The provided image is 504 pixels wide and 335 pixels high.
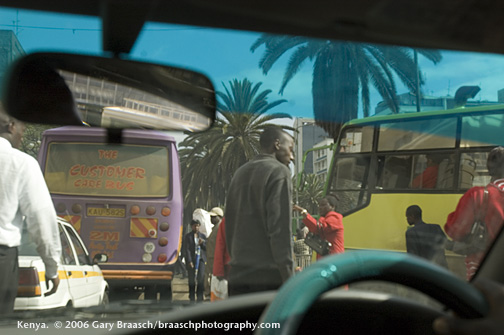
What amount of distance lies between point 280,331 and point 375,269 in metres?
0.22

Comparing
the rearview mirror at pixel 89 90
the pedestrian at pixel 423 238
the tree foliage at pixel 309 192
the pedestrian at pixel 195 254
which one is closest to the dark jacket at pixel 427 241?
the pedestrian at pixel 423 238

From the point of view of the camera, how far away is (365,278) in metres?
1.04

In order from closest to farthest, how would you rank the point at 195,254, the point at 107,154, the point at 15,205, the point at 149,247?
the point at 15,205 → the point at 195,254 → the point at 107,154 → the point at 149,247

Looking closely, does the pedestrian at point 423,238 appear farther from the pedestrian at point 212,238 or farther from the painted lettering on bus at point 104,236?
the painted lettering on bus at point 104,236

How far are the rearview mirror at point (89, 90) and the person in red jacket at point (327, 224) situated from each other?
110cm

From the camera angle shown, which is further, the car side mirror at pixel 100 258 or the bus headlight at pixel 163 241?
the bus headlight at pixel 163 241

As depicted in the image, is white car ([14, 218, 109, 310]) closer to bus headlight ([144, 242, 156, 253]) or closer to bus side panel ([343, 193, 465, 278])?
bus headlight ([144, 242, 156, 253])

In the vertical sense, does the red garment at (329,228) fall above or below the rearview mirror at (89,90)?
below

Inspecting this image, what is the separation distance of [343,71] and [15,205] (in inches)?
56.8

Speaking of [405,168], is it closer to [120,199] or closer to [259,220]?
[259,220]

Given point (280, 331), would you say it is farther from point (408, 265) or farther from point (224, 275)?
point (224, 275)

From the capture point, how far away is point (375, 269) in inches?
40.7

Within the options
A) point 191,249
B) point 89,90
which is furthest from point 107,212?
point 89,90

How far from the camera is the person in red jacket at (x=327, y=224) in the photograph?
276 centimetres
